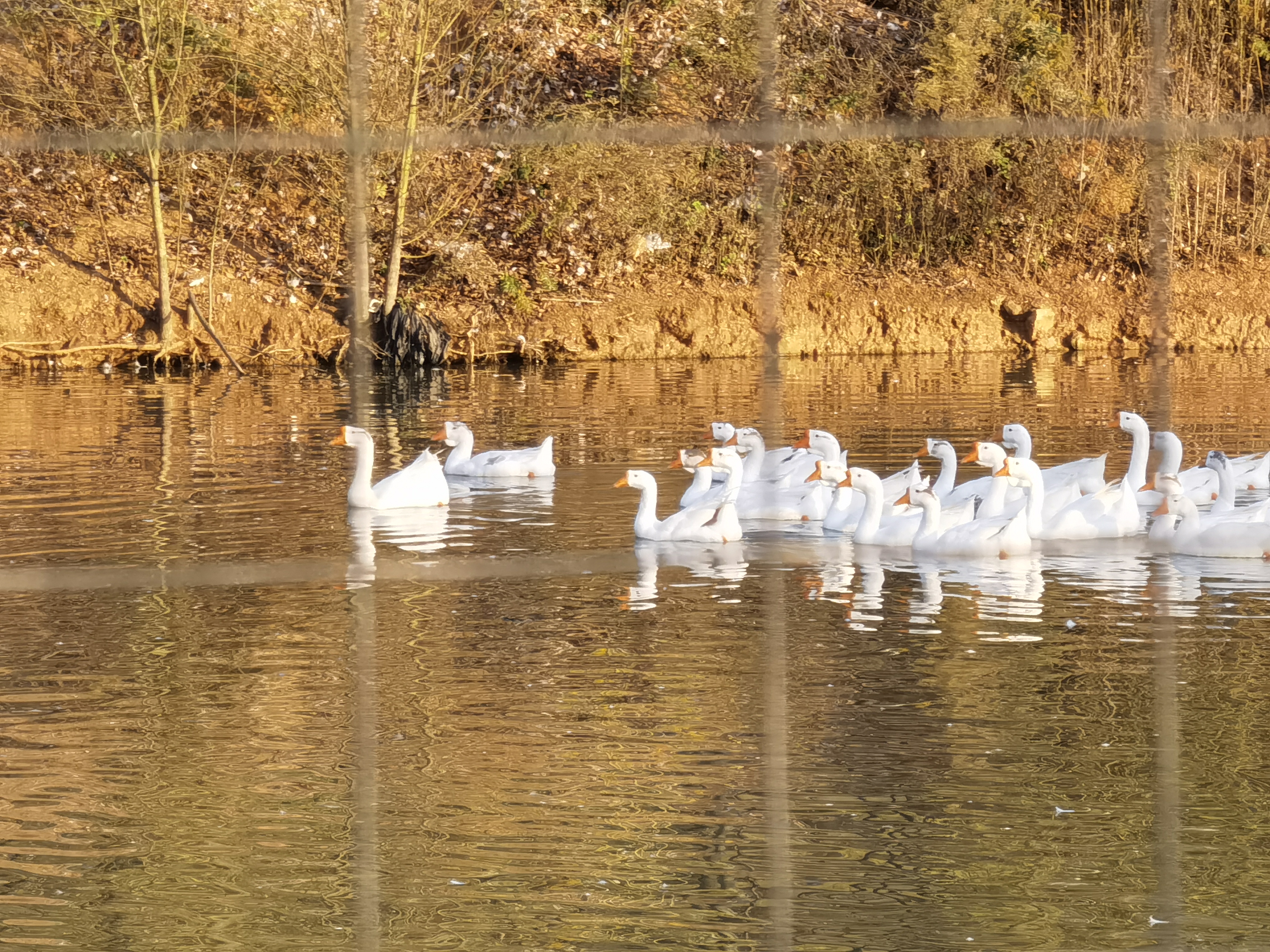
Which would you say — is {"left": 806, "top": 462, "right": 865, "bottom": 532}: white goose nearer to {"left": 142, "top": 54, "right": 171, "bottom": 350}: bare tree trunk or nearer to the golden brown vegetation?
{"left": 142, "top": 54, "right": 171, "bottom": 350}: bare tree trunk

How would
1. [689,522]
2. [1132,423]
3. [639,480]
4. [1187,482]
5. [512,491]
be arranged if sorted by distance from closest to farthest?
[689,522] < [639,480] < [1187,482] < [1132,423] < [512,491]

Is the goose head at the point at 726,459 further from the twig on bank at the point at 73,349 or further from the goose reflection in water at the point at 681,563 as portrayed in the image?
the twig on bank at the point at 73,349

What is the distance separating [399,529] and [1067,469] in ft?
19.8

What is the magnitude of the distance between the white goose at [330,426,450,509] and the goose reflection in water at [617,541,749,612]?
266 centimetres

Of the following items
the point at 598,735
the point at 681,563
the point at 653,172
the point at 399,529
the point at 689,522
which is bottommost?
the point at 598,735

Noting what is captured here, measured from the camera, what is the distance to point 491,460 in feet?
60.5

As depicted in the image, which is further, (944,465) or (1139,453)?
(1139,453)

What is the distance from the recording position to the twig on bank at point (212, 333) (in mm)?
27281

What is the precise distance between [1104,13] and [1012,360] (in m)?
6.65

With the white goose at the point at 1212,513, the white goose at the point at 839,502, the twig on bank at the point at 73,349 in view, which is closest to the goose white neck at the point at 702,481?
the white goose at the point at 839,502

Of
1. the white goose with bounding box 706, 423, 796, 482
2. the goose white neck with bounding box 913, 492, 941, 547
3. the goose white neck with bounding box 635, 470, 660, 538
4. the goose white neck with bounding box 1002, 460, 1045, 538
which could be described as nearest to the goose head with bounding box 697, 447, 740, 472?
the white goose with bounding box 706, 423, 796, 482

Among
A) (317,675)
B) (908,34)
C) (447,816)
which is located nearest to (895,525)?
(317,675)

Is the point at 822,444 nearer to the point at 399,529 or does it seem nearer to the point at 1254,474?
the point at 1254,474

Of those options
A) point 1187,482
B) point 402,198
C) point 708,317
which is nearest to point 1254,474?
point 1187,482
